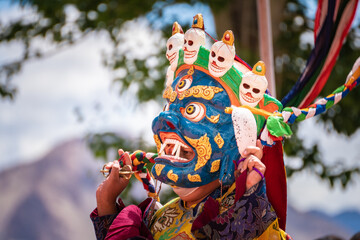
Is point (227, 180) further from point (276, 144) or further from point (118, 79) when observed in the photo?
point (118, 79)

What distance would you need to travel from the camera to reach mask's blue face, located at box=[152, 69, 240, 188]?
1.73 metres

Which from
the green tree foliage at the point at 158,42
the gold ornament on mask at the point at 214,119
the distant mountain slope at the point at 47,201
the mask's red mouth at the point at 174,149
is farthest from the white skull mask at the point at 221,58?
the distant mountain slope at the point at 47,201

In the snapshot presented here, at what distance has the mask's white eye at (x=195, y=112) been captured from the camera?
1.76 m

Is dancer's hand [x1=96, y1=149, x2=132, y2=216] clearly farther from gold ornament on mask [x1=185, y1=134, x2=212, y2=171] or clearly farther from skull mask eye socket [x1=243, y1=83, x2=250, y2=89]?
skull mask eye socket [x1=243, y1=83, x2=250, y2=89]

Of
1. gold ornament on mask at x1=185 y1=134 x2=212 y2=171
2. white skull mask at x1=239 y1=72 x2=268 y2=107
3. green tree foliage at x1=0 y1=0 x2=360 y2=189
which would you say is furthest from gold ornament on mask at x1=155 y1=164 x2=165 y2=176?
green tree foliage at x1=0 y1=0 x2=360 y2=189

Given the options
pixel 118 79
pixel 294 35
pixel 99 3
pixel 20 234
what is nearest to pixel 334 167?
pixel 294 35

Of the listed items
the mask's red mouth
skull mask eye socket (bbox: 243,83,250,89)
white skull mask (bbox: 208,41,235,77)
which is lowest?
the mask's red mouth

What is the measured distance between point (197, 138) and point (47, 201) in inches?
379

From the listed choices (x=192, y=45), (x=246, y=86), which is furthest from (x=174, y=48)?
(x=246, y=86)

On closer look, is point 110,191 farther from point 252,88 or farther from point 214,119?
point 252,88

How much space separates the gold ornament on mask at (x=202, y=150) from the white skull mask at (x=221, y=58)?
24cm

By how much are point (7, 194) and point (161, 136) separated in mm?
9966

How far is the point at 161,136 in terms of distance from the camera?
1.80 meters

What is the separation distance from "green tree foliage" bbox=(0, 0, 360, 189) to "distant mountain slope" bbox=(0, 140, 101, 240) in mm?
4632
